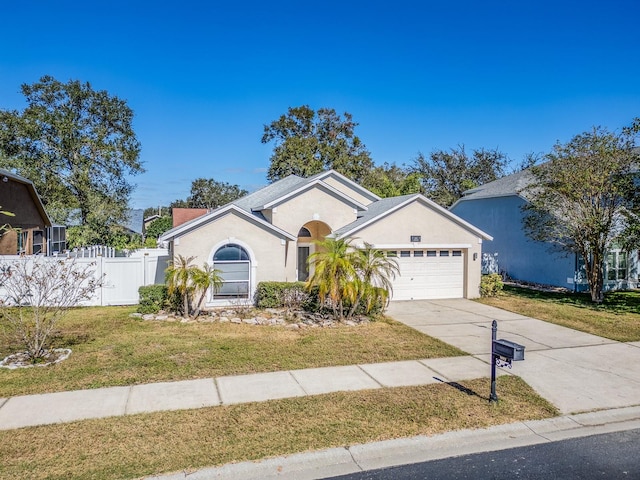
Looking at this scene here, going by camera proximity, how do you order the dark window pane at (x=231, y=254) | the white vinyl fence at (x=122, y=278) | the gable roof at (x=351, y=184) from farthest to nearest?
the gable roof at (x=351, y=184)
the white vinyl fence at (x=122, y=278)
the dark window pane at (x=231, y=254)

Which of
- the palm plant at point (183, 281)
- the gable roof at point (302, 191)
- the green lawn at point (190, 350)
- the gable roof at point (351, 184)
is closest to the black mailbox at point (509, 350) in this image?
the green lawn at point (190, 350)

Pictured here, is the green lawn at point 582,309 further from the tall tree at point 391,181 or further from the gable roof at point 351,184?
the tall tree at point 391,181

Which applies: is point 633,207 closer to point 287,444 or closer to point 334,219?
point 334,219

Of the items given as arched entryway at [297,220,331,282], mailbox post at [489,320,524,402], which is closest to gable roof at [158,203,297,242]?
arched entryway at [297,220,331,282]

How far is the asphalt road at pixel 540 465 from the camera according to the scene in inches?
211

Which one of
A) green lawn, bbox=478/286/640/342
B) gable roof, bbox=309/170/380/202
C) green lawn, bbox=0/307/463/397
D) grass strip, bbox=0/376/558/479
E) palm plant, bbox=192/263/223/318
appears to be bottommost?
grass strip, bbox=0/376/558/479

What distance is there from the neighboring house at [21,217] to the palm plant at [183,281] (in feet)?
27.4

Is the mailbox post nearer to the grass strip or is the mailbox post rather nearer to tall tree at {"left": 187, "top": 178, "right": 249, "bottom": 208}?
the grass strip

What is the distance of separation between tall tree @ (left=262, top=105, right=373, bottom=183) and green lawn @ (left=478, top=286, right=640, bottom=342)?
2554 cm

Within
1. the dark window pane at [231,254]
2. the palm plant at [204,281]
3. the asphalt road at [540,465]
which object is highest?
the dark window pane at [231,254]

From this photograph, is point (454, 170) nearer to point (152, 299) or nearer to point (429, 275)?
point (429, 275)

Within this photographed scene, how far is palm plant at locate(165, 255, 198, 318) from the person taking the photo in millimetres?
13836

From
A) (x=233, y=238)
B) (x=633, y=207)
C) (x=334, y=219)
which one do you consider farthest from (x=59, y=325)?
(x=633, y=207)

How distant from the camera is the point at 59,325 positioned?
12789mm
